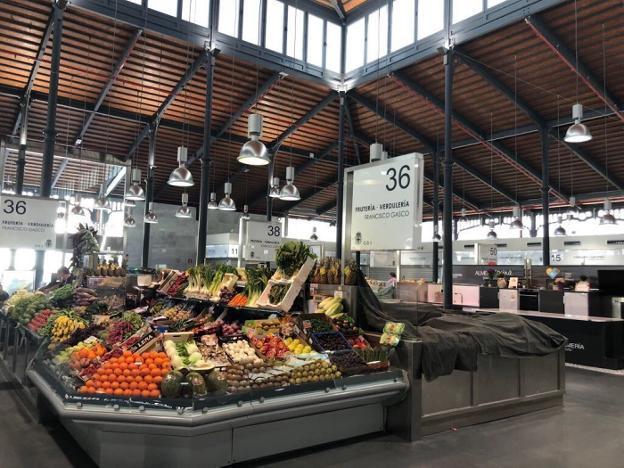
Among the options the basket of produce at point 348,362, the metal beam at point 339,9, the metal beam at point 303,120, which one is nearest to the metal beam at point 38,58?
the metal beam at point 303,120

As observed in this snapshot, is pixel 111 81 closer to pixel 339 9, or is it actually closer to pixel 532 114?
pixel 339 9

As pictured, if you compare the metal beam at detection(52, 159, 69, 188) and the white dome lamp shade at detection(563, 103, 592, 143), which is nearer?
the white dome lamp shade at detection(563, 103, 592, 143)

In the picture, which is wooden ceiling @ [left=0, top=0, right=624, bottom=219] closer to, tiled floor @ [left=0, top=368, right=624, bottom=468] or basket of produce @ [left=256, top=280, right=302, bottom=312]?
tiled floor @ [left=0, top=368, right=624, bottom=468]

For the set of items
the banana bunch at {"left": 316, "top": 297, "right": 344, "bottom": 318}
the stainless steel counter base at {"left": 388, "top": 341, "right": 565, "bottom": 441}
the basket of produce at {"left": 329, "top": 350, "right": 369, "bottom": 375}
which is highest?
the banana bunch at {"left": 316, "top": 297, "right": 344, "bottom": 318}

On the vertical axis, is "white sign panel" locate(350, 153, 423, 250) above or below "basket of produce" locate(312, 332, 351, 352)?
above

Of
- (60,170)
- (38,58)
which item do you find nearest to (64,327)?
(38,58)

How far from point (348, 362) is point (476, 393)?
1.49 m

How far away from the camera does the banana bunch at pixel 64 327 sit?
16.1 feet

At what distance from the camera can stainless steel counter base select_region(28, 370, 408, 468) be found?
3.10 m

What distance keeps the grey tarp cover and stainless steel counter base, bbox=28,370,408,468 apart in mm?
448

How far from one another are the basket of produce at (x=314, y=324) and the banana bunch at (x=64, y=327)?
242 centimetres

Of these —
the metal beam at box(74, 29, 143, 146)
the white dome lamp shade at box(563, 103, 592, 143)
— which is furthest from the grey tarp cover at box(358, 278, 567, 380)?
the metal beam at box(74, 29, 143, 146)

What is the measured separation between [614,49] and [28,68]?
13550 millimetres

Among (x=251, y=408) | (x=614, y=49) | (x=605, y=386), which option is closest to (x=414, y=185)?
(x=251, y=408)
